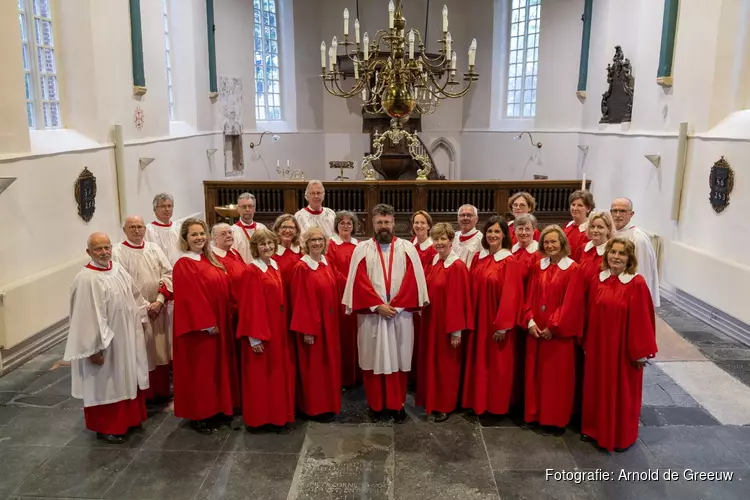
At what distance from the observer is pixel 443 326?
4.72 meters

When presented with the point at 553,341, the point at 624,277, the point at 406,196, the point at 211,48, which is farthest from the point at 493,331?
A: the point at 211,48

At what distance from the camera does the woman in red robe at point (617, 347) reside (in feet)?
13.5

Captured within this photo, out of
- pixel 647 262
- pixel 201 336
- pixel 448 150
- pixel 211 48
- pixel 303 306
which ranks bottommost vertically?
pixel 201 336

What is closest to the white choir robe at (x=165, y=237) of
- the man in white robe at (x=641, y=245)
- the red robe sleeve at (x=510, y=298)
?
the red robe sleeve at (x=510, y=298)

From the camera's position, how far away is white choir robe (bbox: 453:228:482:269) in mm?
5250

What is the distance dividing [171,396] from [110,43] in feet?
17.6

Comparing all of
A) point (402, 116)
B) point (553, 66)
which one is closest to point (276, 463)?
point (402, 116)

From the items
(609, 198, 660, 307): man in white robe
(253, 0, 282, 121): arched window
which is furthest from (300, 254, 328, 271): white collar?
(253, 0, 282, 121): arched window

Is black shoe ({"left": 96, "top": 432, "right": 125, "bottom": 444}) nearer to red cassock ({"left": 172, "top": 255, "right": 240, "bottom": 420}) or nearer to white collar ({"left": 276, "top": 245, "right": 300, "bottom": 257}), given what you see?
red cassock ({"left": 172, "top": 255, "right": 240, "bottom": 420})

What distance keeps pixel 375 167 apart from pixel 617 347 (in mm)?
9469

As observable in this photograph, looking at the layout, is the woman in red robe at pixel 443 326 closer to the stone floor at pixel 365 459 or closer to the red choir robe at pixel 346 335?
the stone floor at pixel 365 459

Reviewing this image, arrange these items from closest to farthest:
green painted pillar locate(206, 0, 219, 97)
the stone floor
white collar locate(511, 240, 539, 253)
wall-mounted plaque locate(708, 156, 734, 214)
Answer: the stone floor → white collar locate(511, 240, 539, 253) → wall-mounted plaque locate(708, 156, 734, 214) → green painted pillar locate(206, 0, 219, 97)

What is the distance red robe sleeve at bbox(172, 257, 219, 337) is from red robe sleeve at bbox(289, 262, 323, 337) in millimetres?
639

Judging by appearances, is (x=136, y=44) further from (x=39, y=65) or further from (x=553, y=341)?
(x=553, y=341)
